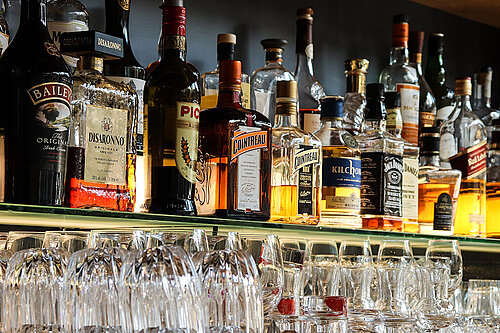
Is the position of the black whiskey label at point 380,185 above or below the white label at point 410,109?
below

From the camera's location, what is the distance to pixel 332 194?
161cm

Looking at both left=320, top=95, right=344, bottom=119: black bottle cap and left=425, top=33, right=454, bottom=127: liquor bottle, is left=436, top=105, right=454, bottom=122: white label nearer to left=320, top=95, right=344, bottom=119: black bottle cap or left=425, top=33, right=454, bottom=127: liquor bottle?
left=425, top=33, right=454, bottom=127: liquor bottle

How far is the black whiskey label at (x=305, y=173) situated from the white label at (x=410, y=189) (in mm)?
353

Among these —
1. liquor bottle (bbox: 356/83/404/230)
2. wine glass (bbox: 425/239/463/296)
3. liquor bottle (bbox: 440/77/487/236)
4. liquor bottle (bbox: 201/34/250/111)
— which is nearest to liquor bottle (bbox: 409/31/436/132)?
liquor bottle (bbox: 440/77/487/236)

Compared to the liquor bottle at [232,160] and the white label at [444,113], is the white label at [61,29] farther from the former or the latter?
the white label at [444,113]

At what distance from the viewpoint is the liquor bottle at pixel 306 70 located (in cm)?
184

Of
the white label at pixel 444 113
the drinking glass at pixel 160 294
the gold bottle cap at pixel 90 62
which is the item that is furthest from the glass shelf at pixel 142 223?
the white label at pixel 444 113

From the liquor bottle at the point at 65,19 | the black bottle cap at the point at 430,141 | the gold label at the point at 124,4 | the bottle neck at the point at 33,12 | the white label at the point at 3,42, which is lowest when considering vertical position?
the black bottle cap at the point at 430,141

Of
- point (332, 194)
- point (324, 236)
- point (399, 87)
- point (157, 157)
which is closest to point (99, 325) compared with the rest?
point (157, 157)

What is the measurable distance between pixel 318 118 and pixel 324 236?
15.4 inches

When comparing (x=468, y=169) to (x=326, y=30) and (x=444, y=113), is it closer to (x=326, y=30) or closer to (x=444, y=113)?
(x=444, y=113)

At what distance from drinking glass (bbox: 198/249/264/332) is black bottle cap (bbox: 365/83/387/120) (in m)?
0.83

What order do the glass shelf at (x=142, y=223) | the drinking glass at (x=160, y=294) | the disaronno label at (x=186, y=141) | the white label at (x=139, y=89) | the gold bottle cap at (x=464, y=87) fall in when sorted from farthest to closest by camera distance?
the gold bottle cap at (x=464, y=87) → the white label at (x=139, y=89) → the disaronno label at (x=186, y=141) → the glass shelf at (x=142, y=223) → the drinking glass at (x=160, y=294)

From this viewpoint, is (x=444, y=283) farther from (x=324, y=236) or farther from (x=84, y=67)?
(x=84, y=67)
